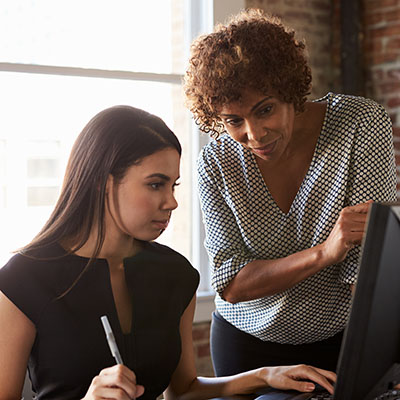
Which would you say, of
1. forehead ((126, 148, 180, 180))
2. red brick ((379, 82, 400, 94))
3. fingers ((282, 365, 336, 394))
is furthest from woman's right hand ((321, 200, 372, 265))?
red brick ((379, 82, 400, 94))

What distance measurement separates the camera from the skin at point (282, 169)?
60.6 inches

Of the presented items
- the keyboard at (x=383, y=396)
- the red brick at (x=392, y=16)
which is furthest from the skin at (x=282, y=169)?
the red brick at (x=392, y=16)

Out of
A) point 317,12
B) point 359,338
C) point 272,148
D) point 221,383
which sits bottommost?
point 221,383

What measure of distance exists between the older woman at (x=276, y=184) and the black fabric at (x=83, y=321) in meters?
0.22

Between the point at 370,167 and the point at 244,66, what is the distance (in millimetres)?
398

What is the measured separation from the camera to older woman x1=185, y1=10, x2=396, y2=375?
1636mm

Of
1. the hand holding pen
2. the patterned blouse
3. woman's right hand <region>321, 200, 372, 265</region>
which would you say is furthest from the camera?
the patterned blouse

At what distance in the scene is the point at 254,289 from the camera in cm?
177

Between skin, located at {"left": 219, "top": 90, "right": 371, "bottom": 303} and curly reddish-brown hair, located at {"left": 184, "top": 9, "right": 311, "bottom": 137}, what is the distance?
27mm

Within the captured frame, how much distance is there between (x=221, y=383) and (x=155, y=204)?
1.45 ft

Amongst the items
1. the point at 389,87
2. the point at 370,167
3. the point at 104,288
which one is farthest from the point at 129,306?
the point at 389,87

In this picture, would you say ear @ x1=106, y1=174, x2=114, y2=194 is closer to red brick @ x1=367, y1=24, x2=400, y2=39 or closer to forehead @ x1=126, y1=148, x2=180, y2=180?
forehead @ x1=126, y1=148, x2=180, y2=180

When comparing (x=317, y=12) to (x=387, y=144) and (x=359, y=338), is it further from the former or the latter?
(x=359, y=338)

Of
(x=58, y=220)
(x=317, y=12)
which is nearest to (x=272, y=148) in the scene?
(x=58, y=220)
